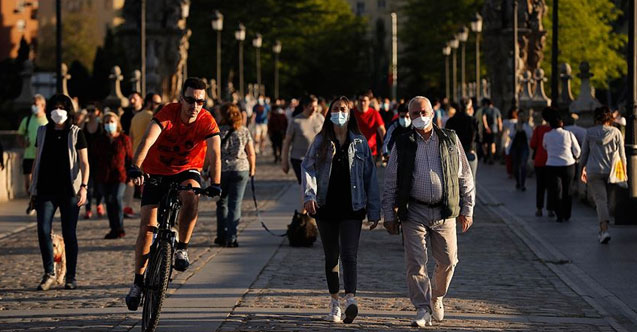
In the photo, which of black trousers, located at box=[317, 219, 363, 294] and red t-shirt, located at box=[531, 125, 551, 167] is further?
red t-shirt, located at box=[531, 125, 551, 167]

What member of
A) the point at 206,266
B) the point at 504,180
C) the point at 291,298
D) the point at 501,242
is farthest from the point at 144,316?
the point at 504,180

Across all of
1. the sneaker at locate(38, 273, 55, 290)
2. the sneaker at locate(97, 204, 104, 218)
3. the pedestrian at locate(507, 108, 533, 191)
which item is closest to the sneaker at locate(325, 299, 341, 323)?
the sneaker at locate(38, 273, 55, 290)

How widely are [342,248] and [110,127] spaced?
31.4 feet

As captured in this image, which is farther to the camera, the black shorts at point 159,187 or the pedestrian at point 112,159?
the pedestrian at point 112,159

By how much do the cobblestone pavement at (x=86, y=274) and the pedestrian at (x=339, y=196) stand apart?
1698 millimetres

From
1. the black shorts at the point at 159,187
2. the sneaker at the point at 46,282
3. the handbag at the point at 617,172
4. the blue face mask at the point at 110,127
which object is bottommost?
the sneaker at the point at 46,282

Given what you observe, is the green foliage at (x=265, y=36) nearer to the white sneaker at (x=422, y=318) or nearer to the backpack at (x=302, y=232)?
the backpack at (x=302, y=232)

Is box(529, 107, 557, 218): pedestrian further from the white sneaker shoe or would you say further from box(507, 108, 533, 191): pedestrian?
box(507, 108, 533, 191): pedestrian

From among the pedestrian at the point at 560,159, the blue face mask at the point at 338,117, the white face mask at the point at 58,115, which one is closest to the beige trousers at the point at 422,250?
the blue face mask at the point at 338,117

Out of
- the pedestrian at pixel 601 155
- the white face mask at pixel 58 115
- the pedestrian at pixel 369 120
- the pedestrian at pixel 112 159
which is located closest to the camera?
the white face mask at pixel 58 115

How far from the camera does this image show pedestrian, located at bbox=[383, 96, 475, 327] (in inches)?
458

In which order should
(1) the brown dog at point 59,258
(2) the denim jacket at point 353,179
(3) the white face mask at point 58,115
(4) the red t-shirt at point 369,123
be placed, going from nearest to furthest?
(2) the denim jacket at point 353,179 < (3) the white face mask at point 58,115 < (1) the brown dog at point 59,258 < (4) the red t-shirt at point 369,123

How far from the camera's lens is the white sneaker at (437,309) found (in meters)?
11.9

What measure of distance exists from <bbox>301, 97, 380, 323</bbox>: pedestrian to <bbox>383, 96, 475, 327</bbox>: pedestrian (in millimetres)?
310
